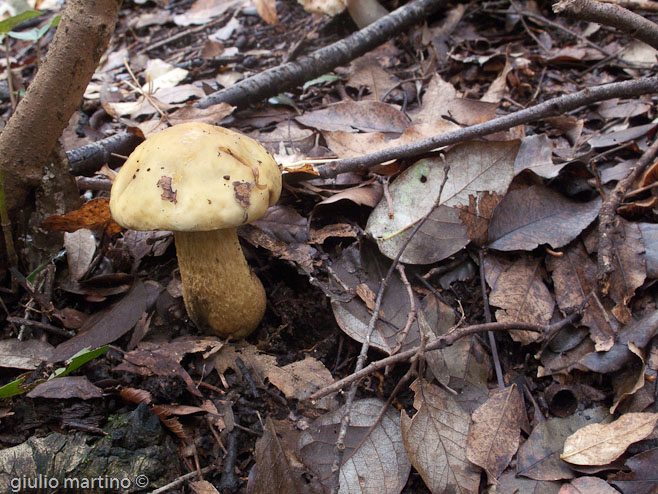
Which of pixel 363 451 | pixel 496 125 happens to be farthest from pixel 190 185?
pixel 496 125

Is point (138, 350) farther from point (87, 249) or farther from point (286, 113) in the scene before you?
point (286, 113)

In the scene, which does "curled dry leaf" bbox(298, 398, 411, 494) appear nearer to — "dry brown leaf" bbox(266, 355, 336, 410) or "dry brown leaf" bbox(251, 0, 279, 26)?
"dry brown leaf" bbox(266, 355, 336, 410)

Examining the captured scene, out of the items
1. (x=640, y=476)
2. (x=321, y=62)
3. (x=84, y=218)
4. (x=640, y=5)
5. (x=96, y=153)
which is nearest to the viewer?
(x=640, y=476)

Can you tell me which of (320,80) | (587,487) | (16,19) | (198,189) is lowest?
(587,487)

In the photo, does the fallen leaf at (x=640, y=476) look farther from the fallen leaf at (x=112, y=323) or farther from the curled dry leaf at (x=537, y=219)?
the fallen leaf at (x=112, y=323)

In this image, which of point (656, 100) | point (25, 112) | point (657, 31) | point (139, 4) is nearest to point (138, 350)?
point (25, 112)

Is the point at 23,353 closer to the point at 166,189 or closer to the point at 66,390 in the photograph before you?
the point at 66,390

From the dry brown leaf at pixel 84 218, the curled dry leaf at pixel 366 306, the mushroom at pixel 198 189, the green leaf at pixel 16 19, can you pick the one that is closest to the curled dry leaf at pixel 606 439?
the curled dry leaf at pixel 366 306

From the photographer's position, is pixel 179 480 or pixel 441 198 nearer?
pixel 179 480
